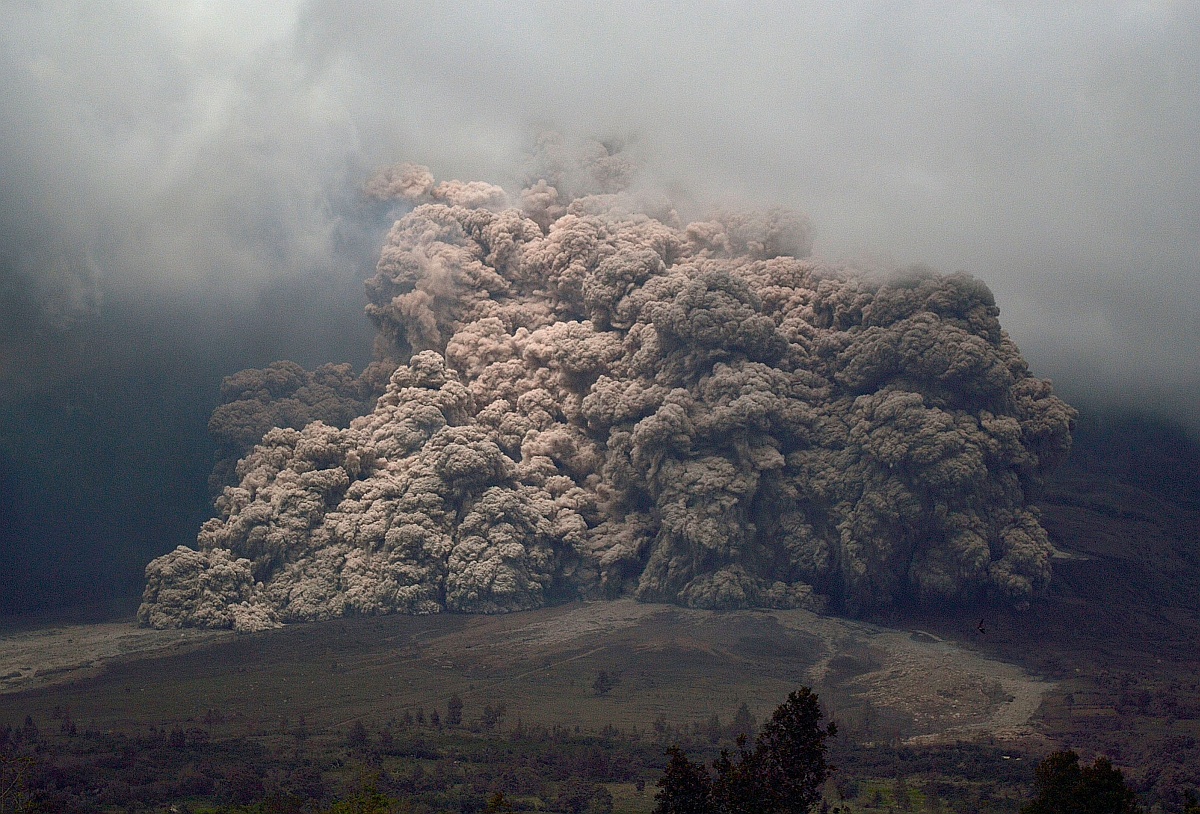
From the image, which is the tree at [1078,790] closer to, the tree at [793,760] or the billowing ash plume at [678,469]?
the tree at [793,760]

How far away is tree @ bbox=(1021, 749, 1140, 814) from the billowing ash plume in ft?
113

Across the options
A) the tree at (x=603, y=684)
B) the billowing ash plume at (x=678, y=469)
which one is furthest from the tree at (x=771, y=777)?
the billowing ash plume at (x=678, y=469)

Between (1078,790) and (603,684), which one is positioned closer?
(1078,790)

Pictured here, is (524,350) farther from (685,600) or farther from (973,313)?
(973,313)

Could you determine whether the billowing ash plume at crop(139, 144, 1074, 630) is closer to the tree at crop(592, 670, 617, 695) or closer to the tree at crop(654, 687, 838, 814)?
the tree at crop(592, 670, 617, 695)

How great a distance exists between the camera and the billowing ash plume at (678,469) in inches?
2581

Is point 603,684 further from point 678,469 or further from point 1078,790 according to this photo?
point 1078,790

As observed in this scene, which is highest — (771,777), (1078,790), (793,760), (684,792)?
(793,760)

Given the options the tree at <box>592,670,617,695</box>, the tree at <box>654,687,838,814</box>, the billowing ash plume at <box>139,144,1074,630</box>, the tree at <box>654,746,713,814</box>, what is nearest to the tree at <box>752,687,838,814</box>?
the tree at <box>654,687,838,814</box>

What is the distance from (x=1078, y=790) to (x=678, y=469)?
3846cm

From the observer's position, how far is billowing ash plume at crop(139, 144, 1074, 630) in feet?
215

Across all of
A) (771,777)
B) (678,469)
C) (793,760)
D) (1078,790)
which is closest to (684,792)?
(771,777)

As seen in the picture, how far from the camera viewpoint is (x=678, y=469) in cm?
6712

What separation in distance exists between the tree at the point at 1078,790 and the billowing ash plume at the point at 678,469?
34.5m
